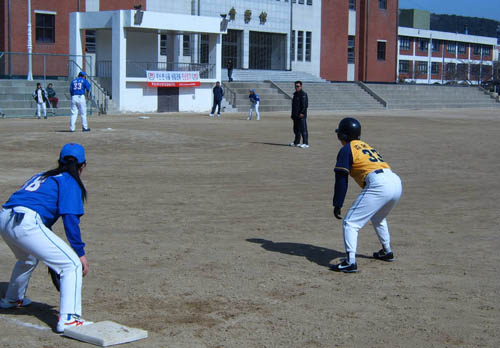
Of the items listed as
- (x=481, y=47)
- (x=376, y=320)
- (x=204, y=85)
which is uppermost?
(x=481, y=47)

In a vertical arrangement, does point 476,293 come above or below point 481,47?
below

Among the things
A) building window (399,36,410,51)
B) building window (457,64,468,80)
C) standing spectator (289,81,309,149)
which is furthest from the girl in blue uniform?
building window (457,64,468,80)

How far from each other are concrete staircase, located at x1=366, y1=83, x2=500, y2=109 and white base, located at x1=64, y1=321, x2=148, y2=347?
4579cm

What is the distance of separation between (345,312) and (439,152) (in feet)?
46.7

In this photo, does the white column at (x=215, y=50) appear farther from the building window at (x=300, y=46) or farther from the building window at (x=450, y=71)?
the building window at (x=450, y=71)

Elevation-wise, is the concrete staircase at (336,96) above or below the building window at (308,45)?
below

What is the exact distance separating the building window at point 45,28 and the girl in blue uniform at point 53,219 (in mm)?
35905

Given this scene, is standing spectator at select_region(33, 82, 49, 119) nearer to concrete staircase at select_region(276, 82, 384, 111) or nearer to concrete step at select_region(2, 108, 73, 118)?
concrete step at select_region(2, 108, 73, 118)

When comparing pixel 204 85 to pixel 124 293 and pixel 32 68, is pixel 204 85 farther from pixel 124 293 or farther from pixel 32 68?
pixel 124 293

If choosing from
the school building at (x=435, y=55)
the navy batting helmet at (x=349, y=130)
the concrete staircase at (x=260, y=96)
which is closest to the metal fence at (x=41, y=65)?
the concrete staircase at (x=260, y=96)

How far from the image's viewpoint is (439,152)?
1938 centimetres

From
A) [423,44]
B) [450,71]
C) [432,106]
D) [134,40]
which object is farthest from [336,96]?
[423,44]

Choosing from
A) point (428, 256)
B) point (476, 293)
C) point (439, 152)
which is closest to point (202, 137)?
point (439, 152)

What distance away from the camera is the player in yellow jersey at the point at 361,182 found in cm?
710
